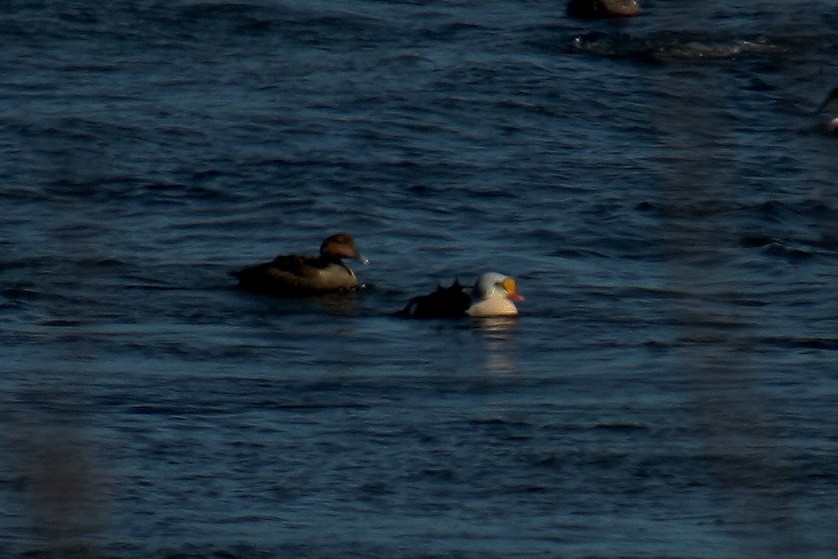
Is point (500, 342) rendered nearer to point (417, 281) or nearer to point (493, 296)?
point (493, 296)

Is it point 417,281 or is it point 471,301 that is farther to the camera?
point 417,281

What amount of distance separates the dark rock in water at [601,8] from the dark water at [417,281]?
24 cm

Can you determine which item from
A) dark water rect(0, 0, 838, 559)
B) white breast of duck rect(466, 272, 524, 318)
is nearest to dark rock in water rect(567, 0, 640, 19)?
dark water rect(0, 0, 838, 559)

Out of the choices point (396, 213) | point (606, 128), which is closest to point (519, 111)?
point (606, 128)

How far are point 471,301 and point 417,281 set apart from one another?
1.25 m

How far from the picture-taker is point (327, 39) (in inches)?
907

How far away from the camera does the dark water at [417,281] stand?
404 centimetres

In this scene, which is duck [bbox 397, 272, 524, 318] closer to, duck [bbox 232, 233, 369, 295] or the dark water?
the dark water

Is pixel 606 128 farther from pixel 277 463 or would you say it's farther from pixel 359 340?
pixel 277 463

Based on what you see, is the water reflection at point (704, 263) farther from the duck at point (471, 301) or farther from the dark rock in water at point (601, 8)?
the dark rock in water at point (601, 8)

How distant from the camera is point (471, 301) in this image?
1324 centimetres

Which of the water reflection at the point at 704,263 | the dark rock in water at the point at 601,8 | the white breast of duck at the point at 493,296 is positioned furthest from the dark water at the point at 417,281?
the dark rock in water at the point at 601,8

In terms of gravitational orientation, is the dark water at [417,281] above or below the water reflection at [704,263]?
below

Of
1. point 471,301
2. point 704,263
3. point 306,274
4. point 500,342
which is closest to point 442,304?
point 471,301
